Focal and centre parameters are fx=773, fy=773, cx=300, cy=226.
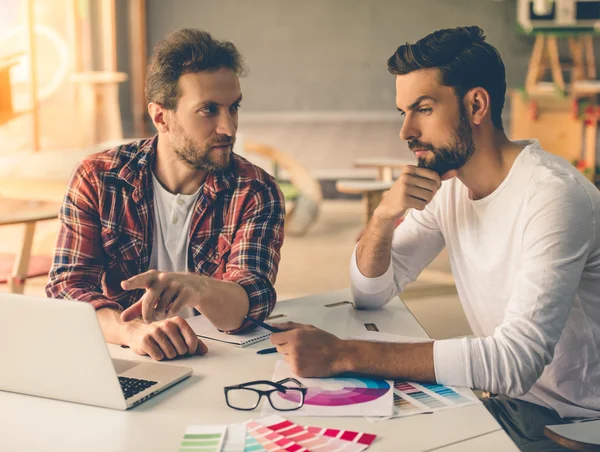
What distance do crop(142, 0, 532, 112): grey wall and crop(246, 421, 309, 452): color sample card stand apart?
7409 millimetres

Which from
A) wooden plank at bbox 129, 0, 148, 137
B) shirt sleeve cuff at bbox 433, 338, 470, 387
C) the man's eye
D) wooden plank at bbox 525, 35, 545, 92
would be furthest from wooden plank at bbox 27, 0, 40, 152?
shirt sleeve cuff at bbox 433, 338, 470, 387

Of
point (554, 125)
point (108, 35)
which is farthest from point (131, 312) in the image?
point (108, 35)

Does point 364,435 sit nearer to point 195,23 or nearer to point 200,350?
point 200,350

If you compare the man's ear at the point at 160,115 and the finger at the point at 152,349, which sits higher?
the man's ear at the point at 160,115

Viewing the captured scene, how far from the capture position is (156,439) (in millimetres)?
1113

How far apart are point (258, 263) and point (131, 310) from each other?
1.68ft

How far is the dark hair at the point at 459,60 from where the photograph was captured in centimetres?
165

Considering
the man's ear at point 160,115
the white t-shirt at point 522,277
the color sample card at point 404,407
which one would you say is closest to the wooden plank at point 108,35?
the man's ear at point 160,115

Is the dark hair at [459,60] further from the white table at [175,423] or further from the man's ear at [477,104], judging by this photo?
the white table at [175,423]

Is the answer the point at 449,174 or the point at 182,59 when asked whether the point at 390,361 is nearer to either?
the point at 449,174

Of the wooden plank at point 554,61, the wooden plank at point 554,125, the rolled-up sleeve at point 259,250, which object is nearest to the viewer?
the rolled-up sleeve at point 259,250

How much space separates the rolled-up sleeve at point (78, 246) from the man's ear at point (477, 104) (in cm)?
95

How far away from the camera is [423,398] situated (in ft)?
4.17

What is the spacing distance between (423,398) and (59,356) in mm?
585
